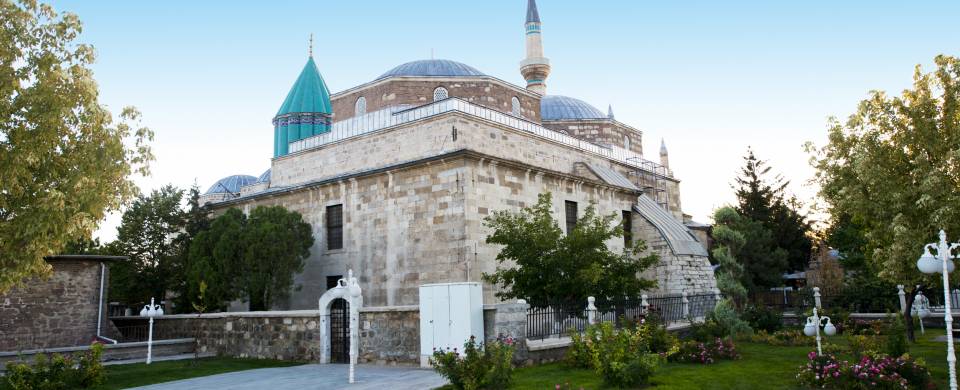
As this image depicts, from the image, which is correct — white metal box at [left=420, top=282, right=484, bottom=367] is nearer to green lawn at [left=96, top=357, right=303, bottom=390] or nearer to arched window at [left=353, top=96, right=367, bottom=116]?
green lawn at [left=96, top=357, right=303, bottom=390]

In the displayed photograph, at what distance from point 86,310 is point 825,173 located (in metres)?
18.5

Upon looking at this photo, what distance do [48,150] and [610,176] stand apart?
16463 millimetres

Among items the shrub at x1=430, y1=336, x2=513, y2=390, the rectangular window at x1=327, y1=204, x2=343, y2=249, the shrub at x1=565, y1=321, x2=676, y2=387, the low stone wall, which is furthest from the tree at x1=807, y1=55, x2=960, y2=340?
the rectangular window at x1=327, y1=204, x2=343, y2=249

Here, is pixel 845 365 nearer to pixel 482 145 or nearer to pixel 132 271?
pixel 482 145

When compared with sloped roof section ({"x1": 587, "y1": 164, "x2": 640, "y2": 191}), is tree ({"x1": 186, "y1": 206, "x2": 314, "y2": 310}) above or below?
below

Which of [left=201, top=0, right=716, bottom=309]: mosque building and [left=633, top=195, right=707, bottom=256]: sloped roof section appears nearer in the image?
[left=201, top=0, right=716, bottom=309]: mosque building

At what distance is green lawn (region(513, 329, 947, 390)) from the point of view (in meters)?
9.48

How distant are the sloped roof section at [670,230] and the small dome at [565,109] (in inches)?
287

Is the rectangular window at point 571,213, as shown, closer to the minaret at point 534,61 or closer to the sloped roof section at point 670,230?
the sloped roof section at point 670,230

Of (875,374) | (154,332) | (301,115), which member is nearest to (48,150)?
(154,332)

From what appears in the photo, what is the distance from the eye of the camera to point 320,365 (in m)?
13.6

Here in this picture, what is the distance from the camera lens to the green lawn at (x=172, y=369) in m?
12.2

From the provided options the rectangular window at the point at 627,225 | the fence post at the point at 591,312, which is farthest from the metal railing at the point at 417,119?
the fence post at the point at 591,312

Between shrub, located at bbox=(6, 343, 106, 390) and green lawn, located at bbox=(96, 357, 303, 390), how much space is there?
0.31m
